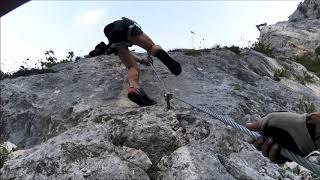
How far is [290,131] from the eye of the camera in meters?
2.84

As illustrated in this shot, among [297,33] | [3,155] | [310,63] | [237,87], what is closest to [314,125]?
[3,155]

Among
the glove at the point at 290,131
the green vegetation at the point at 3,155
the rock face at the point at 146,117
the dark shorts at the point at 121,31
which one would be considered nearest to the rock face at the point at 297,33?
the rock face at the point at 146,117

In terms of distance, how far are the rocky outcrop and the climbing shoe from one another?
0.12m

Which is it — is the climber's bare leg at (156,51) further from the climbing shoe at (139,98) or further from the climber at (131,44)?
the climbing shoe at (139,98)

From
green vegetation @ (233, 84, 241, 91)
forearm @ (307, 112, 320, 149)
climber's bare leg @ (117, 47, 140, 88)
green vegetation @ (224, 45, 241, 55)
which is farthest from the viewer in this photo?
green vegetation @ (224, 45, 241, 55)

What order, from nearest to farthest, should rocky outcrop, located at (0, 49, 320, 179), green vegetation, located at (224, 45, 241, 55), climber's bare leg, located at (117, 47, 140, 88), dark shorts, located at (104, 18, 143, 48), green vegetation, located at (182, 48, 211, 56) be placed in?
rocky outcrop, located at (0, 49, 320, 179)
dark shorts, located at (104, 18, 143, 48)
climber's bare leg, located at (117, 47, 140, 88)
green vegetation, located at (182, 48, 211, 56)
green vegetation, located at (224, 45, 241, 55)

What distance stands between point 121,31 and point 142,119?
193cm

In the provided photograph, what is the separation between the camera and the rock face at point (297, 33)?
57.8 ft

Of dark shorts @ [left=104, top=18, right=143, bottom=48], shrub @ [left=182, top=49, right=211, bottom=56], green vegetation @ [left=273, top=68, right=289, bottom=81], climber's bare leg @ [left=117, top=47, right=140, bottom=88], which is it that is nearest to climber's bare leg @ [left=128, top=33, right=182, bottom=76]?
dark shorts @ [left=104, top=18, right=143, bottom=48]

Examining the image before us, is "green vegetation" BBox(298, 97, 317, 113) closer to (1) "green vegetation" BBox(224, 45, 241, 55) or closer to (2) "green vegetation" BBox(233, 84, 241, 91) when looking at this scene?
(2) "green vegetation" BBox(233, 84, 241, 91)

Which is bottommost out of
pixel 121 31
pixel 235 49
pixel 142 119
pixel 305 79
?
pixel 305 79

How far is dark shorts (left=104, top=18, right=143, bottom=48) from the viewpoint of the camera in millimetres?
8062

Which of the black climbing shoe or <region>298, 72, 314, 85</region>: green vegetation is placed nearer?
the black climbing shoe

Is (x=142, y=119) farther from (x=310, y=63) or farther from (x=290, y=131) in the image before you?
(x=310, y=63)
